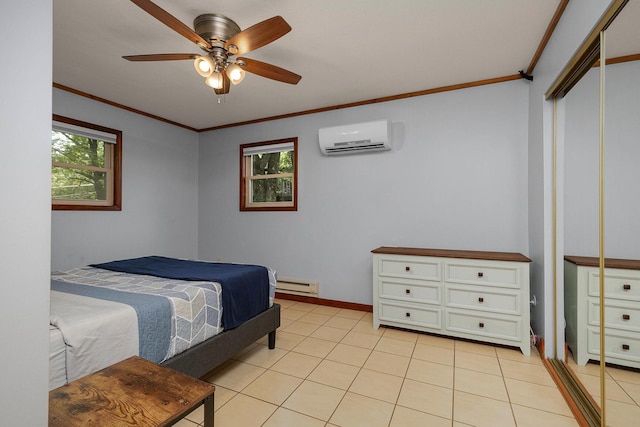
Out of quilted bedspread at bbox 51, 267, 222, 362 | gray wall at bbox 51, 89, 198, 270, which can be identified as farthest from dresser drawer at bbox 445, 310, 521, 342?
gray wall at bbox 51, 89, 198, 270

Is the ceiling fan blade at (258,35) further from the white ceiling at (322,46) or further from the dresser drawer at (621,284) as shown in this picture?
the dresser drawer at (621,284)

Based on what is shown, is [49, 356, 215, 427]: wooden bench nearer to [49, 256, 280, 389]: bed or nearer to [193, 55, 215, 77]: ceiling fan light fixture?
[49, 256, 280, 389]: bed

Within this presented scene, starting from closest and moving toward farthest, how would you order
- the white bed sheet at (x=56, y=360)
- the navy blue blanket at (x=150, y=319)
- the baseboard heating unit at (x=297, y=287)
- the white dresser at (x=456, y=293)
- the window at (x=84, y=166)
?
the white bed sheet at (x=56, y=360) → the navy blue blanket at (x=150, y=319) → the white dresser at (x=456, y=293) → the window at (x=84, y=166) → the baseboard heating unit at (x=297, y=287)

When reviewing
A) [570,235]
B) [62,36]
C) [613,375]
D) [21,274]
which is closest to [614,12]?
[570,235]

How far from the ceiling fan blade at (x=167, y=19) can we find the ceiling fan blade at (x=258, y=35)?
0.18 metres

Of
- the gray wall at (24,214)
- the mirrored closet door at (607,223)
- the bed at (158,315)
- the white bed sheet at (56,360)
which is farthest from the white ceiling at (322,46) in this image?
the white bed sheet at (56,360)

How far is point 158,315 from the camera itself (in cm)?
168

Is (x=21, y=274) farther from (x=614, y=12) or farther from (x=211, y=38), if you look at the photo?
(x=614, y=12)

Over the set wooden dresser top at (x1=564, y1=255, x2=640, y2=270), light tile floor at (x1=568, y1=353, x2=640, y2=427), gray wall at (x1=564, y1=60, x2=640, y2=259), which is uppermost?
gray wall at (x1=564, y1=60, x2=640, y2=259)

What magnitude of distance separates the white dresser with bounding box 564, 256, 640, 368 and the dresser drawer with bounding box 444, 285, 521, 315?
0.63m

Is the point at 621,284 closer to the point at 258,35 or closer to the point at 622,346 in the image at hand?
the point at 622,346

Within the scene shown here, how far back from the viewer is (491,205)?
9.98 ft

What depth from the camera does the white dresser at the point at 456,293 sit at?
256cm

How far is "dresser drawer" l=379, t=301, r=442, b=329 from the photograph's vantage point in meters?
2.87
